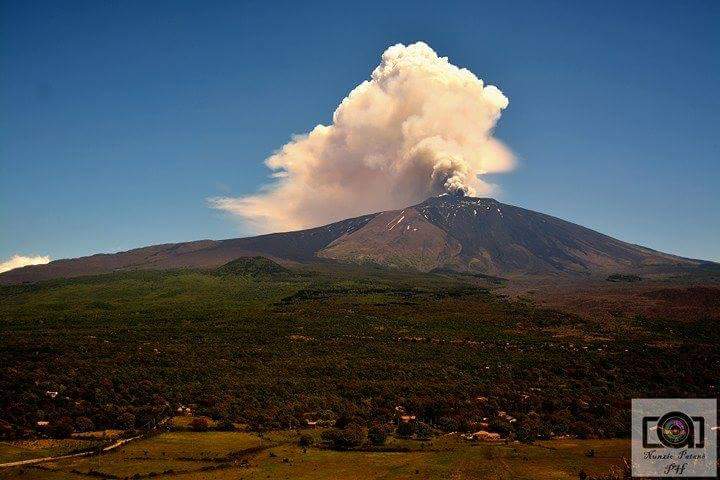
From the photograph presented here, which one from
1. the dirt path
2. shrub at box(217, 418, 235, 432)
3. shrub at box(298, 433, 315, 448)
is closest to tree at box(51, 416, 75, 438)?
the dirt path

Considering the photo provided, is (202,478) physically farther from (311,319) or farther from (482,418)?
(311,319)

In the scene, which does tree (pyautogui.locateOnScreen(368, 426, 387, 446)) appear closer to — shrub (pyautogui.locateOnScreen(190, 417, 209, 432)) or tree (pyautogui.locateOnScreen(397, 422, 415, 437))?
tree (pyautogui.locateOnScreen(397, 422, 415, 437))

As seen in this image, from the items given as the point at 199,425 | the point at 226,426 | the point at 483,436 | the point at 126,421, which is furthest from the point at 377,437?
the point at 126,421

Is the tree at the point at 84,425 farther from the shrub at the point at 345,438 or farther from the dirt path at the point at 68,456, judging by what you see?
the shrub at the point at 345,438

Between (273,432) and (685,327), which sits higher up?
(685,327)

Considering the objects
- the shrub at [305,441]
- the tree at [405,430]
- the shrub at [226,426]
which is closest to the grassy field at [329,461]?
the shrub at [305,441]

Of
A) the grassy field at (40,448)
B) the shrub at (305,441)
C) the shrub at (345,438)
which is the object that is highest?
the shrub at (345,438)

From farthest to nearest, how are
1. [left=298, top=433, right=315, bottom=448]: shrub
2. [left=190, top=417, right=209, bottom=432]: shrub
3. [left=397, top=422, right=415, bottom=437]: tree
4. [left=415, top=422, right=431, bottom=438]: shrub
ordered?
1. [left=190, top=417, right=209, bottom=432]: shrub
2. [left=397, top=422, right=415, bottom=437]: tree
3. [left=415, top=422, right=431, bottom=438]: shrub
4. [left=298, top=433, right=315, bottom=448]: shrub

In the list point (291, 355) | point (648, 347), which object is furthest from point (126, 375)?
point (648, 347)
